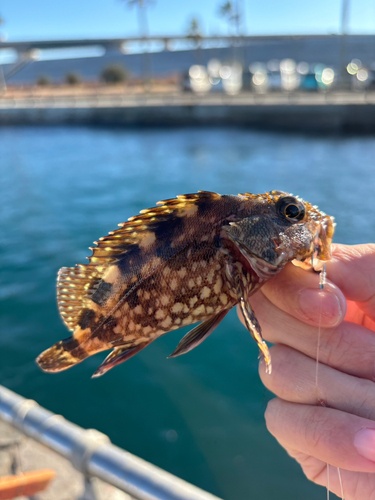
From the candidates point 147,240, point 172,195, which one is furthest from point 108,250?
point 172,195

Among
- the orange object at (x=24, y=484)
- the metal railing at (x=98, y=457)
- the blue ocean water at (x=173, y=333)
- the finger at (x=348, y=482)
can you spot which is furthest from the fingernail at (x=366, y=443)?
the orange object at (x=24, y=484)

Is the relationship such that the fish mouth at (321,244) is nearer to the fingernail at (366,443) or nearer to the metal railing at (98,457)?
the fingernail at (366,443)

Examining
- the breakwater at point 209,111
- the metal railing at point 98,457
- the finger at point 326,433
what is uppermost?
the finger at point 326,433

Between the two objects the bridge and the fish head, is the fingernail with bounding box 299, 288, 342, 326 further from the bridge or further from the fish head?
the bridge

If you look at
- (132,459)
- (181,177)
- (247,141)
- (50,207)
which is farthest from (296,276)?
(247,141)

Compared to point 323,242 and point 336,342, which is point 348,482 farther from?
point 323,242

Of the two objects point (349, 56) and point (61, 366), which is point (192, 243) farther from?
point (349, 56)

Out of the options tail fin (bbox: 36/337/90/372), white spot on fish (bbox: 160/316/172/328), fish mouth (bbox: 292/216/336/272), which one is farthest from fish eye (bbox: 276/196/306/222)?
tail fin (bbox: 36/337/90/372)
